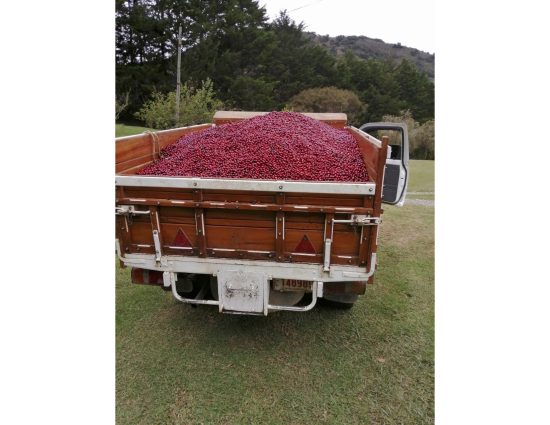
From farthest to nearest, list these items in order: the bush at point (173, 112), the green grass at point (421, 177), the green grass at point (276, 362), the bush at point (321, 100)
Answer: the bush at point (321, 100)
the bush at point (173, 112)
the green grass at point (421, 177)
the green grass at point (276, 362)

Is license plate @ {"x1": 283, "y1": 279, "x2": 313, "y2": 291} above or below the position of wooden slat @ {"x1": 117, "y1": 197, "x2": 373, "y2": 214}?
below

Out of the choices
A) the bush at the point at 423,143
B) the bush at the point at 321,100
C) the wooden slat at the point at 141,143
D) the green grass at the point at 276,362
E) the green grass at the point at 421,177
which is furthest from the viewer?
the bush at the point at 321,100

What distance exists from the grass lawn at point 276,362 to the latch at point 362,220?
3.83 ft

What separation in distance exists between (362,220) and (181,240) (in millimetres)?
1179

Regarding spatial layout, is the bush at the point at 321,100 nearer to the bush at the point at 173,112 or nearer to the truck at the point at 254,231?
the bush at the point at 173,112

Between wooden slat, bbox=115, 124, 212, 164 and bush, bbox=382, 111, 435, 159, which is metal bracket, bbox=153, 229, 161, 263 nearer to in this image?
wooden slat, bbox=115, 124, 212, 164

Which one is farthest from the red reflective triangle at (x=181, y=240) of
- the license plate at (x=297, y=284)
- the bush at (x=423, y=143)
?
the bush at (x=423, y=143)

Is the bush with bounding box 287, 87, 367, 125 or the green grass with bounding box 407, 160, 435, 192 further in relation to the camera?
the bush with bounding box 287, 87, 367, 125

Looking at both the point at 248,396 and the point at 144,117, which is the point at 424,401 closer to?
the point at 248,396

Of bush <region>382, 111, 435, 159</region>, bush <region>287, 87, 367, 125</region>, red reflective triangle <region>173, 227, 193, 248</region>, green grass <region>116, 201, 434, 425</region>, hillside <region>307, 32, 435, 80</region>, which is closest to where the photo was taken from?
green grass <region>116, 201, 434, 425</region>

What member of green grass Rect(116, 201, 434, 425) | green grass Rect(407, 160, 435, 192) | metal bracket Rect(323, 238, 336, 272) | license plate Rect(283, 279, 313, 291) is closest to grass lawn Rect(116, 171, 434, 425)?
green grass Rect(116, 201, 434, 425)

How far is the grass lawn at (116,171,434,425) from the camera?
7.06 ft

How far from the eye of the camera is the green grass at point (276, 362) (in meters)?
2.15

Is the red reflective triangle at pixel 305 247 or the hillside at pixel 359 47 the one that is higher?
the hillside at pixel 359 47
